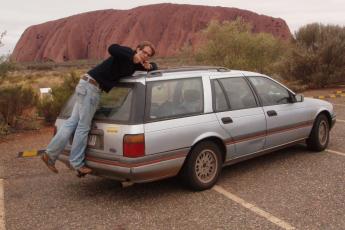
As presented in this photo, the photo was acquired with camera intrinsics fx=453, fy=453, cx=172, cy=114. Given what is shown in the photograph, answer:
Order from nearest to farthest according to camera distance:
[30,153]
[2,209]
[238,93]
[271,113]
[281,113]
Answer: [2,209], [238,93], [271,113], [281,113], [30,153]

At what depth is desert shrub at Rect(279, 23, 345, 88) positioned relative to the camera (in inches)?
786

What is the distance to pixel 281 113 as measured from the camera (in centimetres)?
696

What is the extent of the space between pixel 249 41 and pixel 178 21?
273 ft

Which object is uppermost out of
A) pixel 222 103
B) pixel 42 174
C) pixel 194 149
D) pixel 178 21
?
pixel 178 21

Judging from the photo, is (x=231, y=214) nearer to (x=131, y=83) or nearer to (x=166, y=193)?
(x=166, y=193)

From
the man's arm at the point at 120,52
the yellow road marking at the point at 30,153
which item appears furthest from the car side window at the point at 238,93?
the yellow road marking at the point at 30,153

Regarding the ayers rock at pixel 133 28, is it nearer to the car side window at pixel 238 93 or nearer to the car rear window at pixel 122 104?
the car side window at pixel 238 93

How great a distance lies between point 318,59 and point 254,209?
16.4 m

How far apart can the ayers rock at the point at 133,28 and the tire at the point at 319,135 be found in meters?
89.3

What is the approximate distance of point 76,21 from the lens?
112562 mm

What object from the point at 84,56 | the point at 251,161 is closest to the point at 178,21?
the point at 84,56

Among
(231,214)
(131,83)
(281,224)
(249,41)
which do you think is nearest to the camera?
(281,224)

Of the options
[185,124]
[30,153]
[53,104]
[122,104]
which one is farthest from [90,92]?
[53,104]

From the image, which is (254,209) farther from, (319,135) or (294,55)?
(294,55)
